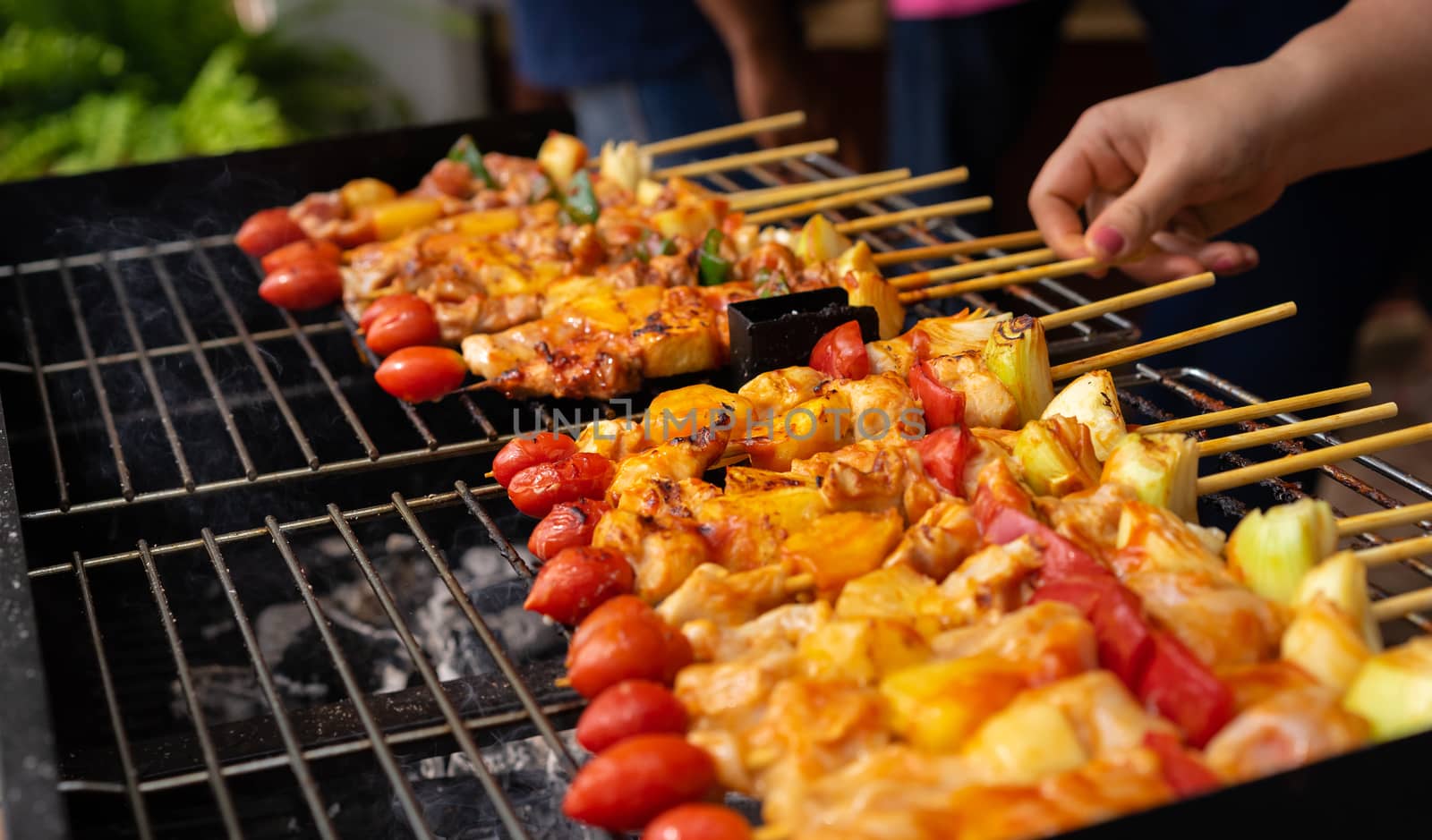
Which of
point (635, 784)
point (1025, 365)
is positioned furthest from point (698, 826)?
point (1025, 365)

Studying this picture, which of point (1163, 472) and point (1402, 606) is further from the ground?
point (1163, 472)

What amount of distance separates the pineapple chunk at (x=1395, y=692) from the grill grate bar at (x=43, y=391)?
7.99ft

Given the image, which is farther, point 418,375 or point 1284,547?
point 418,375

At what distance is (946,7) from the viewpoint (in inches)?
243

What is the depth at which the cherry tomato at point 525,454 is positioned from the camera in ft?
8.61

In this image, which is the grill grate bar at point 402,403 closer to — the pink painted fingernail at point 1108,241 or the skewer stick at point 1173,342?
the skewer stick at point 1173,342

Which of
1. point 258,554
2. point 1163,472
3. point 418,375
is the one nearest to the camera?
point 1163,472

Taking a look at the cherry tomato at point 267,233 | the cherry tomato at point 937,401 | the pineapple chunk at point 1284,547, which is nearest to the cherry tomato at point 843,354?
the cherry tomato at point 937,401

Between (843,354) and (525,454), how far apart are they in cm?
76

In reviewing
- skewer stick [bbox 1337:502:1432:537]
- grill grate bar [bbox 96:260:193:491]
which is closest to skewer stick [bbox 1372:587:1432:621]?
skewer stick [bbox 1337:502:1432:537]

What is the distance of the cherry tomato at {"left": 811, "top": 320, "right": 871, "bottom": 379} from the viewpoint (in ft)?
9.40

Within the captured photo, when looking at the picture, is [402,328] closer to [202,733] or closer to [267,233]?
[267,233]

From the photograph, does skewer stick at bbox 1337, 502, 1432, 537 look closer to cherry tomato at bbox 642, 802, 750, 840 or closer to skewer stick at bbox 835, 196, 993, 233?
cherry tomato at bbox 642, 802, 750, 840

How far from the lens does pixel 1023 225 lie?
779cm
